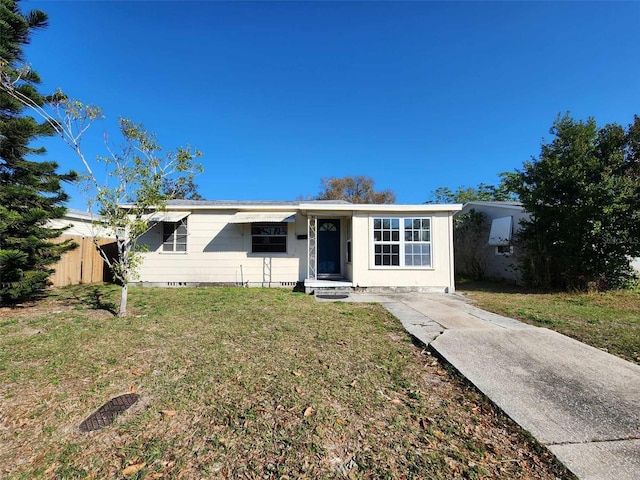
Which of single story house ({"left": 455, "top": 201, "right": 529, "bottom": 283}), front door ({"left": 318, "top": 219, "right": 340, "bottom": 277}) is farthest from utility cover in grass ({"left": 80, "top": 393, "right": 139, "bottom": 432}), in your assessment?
single story house ({"left": 455, "top": 201, "right": 529, "bottom": 283})

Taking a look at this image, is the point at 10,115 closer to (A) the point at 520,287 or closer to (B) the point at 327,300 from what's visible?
(B) the point at 327,300

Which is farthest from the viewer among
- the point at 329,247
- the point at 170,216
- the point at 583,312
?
the point at 329,247

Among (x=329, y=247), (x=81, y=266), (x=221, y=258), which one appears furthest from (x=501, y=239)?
(x=81, y=266)

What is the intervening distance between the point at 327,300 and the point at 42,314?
253 inches

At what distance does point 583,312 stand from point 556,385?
17.2ft

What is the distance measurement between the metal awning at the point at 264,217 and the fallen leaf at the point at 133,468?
858 cm

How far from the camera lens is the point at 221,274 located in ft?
36.2

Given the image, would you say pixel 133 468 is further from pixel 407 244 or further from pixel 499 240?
pixel 499 240

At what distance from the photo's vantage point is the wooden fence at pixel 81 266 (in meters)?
10.2

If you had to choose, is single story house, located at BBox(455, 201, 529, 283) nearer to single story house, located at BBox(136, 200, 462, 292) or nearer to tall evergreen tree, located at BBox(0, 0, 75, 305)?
single story house, located at BBox(136, 200, 462, 292)

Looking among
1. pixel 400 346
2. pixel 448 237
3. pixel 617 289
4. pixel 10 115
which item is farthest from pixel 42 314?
pixel 617 289

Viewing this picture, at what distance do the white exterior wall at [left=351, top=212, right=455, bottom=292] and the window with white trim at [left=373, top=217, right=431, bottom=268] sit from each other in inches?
5.4

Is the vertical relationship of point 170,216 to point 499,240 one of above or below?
above

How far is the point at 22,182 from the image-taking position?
7.36m
